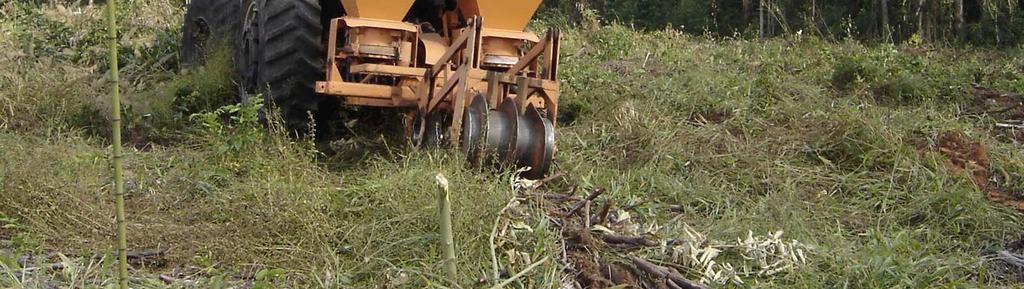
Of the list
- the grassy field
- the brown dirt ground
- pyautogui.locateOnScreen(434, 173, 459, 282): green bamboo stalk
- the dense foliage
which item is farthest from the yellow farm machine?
the dense foliage

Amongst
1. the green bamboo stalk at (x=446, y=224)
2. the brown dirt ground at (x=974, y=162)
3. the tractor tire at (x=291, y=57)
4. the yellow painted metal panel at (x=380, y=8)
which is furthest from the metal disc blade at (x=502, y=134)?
the brown dirt ground at (x=974, y=162)

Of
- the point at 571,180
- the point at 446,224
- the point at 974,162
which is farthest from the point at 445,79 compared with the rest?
the point at 974,162

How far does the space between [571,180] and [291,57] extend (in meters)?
1.73

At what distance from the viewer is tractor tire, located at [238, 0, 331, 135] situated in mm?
5879

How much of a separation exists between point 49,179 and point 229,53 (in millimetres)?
2820

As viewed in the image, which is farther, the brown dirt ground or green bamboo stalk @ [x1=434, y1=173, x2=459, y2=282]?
the brown dirt ground

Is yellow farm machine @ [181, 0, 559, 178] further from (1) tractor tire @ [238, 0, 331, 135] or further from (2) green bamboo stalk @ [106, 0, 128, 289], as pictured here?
(2) green bamboo stalk @ [106, 0, 128, 289]

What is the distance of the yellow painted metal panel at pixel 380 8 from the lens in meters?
5.62

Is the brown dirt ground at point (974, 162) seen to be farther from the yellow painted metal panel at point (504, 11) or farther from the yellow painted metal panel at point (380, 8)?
the yellow painted metal panel at point (380, 8)

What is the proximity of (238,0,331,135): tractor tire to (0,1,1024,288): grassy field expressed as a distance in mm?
298

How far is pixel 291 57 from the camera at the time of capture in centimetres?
589

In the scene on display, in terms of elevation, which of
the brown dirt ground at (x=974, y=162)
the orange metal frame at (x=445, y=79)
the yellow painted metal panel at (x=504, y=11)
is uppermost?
the yellow painted metal panel at (x=504, y=11)

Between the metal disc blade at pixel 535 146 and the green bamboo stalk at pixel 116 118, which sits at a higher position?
the green bamboo stalk at pixel 116 118

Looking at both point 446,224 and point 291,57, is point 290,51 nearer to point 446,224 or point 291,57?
point 291,57
